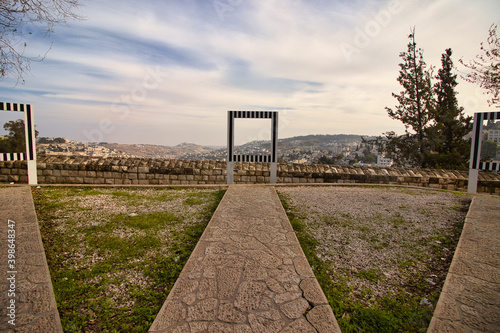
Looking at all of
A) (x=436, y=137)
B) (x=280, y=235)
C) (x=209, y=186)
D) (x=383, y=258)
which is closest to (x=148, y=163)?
(x=209, y=186)

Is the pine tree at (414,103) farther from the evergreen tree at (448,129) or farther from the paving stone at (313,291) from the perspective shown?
the paving stone at (313,291)

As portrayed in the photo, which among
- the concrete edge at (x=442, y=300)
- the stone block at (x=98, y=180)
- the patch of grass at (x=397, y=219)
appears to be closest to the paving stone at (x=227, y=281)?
the concrete edge at (x=442, y=300)

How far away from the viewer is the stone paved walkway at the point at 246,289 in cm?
206

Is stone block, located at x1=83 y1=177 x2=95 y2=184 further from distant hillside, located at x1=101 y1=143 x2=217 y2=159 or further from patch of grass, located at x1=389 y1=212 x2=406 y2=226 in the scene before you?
patch of grass, located at x1=389 y1=212 x2=406 y2=226

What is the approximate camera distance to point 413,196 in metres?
6.75

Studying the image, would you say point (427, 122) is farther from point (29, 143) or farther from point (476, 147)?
point (29, 143)

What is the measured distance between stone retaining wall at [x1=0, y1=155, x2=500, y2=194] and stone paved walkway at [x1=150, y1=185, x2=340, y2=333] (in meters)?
4.36

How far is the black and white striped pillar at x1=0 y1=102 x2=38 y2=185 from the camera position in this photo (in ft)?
22.9

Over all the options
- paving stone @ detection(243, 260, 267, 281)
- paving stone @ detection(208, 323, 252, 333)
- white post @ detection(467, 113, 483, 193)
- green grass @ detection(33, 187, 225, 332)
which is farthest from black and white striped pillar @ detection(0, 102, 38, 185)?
white post @ detection(467, 113, 483, 193)

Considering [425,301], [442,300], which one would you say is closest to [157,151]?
[425,301]

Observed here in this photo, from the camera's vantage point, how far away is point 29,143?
730 centimetres

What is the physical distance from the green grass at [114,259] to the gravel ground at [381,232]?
1.99m

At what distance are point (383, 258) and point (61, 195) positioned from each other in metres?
7.15

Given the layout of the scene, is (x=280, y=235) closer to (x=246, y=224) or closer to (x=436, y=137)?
(x=246, y=224)
